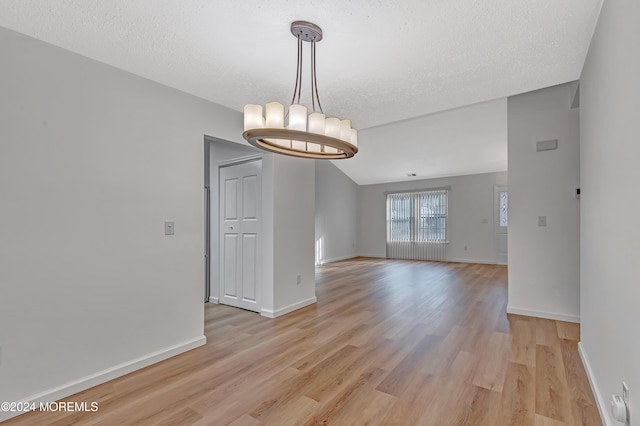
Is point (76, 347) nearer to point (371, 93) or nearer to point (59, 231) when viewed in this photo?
point (59, 231)

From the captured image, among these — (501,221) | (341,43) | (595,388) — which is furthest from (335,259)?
(341,43)

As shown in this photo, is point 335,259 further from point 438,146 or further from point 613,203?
point 613,203

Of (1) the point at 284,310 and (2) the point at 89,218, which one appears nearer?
(2) the point at 89,218

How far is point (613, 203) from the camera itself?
154 cm

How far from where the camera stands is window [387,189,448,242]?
8.59 meters

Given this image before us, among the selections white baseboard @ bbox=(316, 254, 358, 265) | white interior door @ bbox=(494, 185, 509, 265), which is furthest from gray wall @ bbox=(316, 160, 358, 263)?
white interior door @ bbox=(494, 185, 509, 265)

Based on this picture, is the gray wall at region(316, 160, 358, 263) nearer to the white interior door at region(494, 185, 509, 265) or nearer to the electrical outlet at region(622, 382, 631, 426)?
the white interior door at region(494, 185, 509, 265)

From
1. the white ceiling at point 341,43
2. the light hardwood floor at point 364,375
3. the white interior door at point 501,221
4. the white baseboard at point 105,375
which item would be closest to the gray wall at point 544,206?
the light hardwood floor at point 364,375

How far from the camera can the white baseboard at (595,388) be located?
166cm

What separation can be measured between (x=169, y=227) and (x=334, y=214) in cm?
646

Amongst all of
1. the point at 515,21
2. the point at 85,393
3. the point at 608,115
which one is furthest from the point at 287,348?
the point at 515,21

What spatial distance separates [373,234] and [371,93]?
23.5 feet

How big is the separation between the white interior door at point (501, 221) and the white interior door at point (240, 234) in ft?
21.7

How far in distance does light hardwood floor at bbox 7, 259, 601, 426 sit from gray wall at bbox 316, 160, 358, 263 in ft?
15.1
